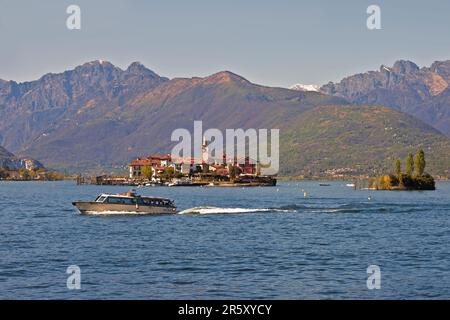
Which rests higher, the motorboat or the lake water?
the motorboat

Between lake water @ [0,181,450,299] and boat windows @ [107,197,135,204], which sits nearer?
lake water @ [0,181,450,299]

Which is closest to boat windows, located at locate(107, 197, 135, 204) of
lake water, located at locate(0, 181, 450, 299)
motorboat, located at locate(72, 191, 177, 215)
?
motorboat, located at locate(72, 191, 177, 215)

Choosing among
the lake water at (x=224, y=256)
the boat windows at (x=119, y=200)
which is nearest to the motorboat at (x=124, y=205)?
the boat windows at (x=119, y=200)

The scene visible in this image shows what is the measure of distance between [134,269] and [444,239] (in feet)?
135

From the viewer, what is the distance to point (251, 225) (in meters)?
102

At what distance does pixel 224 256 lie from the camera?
68000mm

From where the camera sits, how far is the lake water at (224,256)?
49.9 metres

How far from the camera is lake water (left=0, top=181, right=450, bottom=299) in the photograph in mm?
49906

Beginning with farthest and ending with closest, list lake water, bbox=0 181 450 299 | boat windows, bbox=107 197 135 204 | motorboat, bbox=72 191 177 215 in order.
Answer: boat windows, bbox=107 197 135 204
motorboat, bbox=72 191 177 215
lake water, bbox=0 181 450 299

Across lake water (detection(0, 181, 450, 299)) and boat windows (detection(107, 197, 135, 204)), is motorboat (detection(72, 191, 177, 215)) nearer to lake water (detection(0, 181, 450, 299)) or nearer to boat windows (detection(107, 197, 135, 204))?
boat windows (detection(107, 197, 135, 204))
